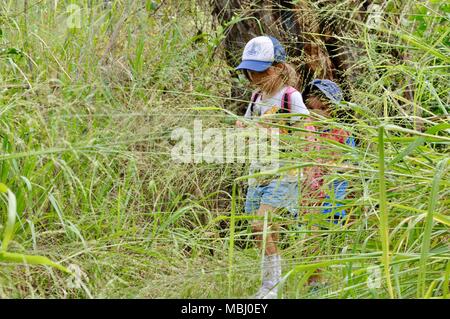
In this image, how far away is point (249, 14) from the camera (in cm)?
406

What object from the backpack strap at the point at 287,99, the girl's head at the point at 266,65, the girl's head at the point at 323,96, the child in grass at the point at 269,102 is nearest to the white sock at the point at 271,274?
the child in grass at the point at 269,102

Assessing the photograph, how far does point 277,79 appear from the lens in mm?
3283

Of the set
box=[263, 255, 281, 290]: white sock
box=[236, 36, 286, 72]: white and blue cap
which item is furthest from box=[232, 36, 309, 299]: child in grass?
box=[263, 255, 281, 290]: white sock

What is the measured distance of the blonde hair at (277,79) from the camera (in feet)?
10.7

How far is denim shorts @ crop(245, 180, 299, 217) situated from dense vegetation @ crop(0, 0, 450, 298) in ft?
0.22

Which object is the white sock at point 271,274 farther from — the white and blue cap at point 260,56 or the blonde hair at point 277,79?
the white and blue cap at point 260,56

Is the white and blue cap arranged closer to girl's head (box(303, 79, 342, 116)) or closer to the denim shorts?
girl's head (box(303, 79, 342, 116))

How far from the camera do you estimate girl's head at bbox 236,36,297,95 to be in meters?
3.32

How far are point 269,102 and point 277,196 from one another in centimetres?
87

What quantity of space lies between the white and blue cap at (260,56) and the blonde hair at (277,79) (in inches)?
1.2

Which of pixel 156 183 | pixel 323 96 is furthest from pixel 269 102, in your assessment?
pixel 156 183

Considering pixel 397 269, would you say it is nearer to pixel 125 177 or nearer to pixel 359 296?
pixel 359 296

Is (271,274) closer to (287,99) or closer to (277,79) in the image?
(287,99)
